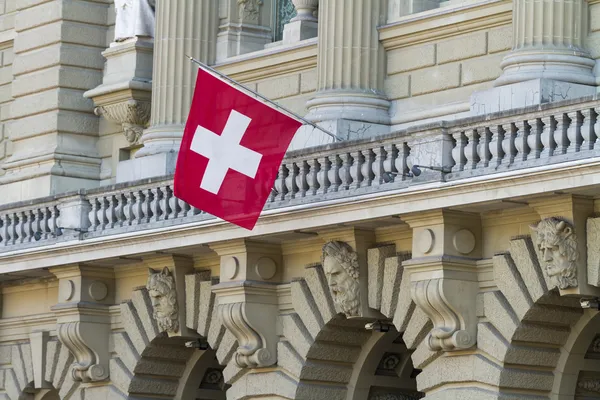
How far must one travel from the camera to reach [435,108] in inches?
1064

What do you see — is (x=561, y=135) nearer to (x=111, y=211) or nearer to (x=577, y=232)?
(x=577, y=232)

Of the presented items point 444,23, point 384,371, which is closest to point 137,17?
point 444,23

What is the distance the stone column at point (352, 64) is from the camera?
27.7m

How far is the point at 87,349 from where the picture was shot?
30.6 m

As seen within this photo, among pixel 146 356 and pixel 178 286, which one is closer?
pixel 178 286

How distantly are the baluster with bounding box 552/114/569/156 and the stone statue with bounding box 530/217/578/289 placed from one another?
2.97ft

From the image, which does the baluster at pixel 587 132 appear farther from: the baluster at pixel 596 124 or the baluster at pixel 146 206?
the baluster at pixel 146 206

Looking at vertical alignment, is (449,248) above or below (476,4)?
below

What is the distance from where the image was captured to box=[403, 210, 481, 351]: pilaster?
24125 millimetres

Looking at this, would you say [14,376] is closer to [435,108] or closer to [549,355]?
[435,108]

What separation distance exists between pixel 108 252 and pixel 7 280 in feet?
12.7

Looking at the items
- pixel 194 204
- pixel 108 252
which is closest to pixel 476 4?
pixel 194 204

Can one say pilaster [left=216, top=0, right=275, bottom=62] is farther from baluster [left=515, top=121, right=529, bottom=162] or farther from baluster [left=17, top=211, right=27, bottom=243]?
baluster [left=515, top=121, right=529, bottom=162]

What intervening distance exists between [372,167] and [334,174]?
699mm
